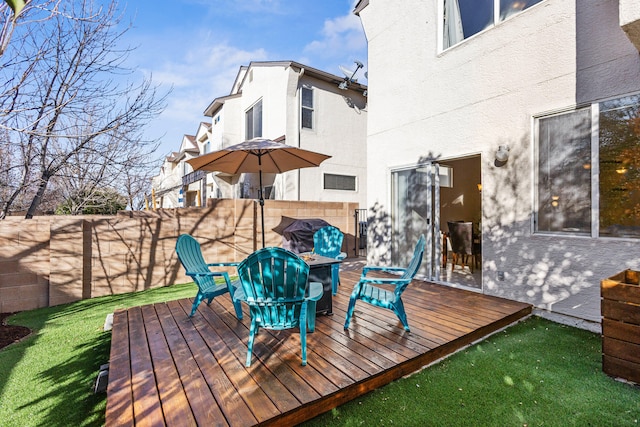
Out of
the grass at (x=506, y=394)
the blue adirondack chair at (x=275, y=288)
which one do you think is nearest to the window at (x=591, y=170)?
the grass at (x=506, y=394)

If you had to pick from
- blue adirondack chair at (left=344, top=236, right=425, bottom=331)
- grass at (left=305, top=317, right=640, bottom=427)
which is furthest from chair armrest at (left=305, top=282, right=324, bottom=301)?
grass at (left=305, top=317, right=640, bottom=427)

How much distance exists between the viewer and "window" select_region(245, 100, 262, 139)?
12280mm

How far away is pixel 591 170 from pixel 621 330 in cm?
215

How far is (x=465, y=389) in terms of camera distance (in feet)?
8.38

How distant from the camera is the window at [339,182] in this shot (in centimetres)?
1123

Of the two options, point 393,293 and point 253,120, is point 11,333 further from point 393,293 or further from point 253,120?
point 253,120

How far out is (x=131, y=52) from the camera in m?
5.09

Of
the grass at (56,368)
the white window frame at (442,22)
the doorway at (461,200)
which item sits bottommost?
the grass at (56,368)

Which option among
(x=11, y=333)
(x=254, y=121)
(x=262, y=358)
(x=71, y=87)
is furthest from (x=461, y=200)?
(x=11, y=333)

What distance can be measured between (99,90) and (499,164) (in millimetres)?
7008

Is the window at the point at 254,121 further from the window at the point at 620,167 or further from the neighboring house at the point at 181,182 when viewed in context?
the window at the point at 620,167

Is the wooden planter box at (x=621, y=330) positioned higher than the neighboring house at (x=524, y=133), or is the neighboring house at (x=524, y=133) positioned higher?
the neighboring house at (x=524, y=133)

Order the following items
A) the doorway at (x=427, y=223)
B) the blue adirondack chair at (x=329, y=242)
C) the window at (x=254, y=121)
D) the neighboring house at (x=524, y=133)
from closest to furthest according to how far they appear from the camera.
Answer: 1. the neighboring house at (x=524, y=133)
2. the blue adirondack chair at (x=329, y=242)
3. the doorway at (x=427, y=223)
4. the window at (x=254, y=121)

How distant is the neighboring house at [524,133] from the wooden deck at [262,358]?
3.27ft
